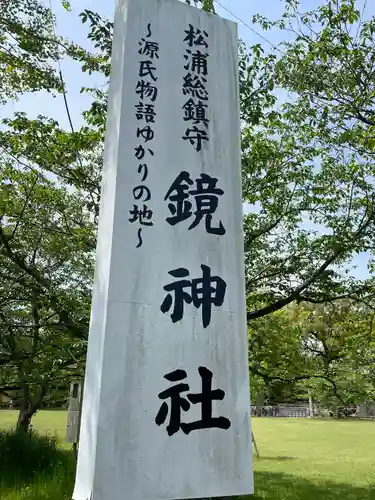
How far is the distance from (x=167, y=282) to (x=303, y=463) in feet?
28.7

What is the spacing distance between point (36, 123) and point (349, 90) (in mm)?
3671

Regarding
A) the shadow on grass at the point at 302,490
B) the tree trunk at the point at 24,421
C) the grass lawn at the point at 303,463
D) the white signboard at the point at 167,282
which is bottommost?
the shadow on grass at the point at 302,490

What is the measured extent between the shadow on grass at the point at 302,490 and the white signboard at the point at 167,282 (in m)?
4.05

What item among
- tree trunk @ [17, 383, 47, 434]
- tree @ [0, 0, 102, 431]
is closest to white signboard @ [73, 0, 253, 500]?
tree @ [0, 0, 102, 431]

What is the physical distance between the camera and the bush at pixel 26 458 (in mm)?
6004

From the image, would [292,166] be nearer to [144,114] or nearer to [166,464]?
[144,114]

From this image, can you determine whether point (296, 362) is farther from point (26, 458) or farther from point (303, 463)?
point (26, 458)

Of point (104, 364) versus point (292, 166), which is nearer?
point (104, 364)

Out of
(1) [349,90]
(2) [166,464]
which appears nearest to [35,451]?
(2) [166,464]

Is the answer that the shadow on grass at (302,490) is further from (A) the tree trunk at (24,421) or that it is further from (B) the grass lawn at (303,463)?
(A) the tree trunk at (24,421)

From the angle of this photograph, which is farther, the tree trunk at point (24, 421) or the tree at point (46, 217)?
the tree trunk at point (24, 421)

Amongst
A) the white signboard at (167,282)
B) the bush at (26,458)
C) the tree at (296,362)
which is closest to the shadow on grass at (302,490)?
the tree at (296,362)

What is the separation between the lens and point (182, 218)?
2.91m

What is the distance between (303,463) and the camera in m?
9.77
